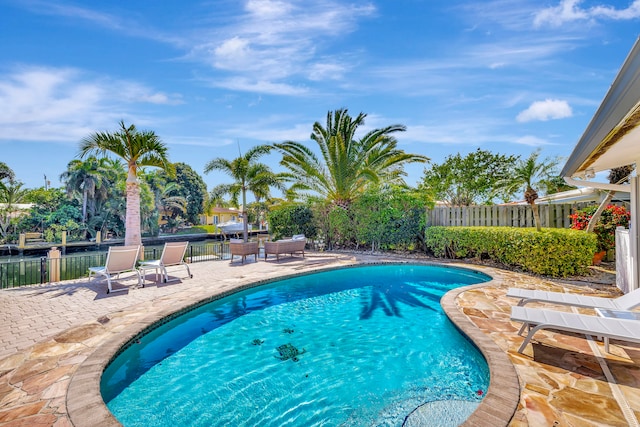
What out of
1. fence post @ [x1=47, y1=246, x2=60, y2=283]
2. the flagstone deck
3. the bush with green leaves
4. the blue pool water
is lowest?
the blue pool water

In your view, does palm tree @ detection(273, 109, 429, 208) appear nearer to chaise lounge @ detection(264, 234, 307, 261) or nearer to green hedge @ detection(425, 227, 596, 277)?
chaise lounge @ detection(264, 234, 307, 261)

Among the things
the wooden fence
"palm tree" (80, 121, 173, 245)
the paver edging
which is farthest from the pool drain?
the wooden fence

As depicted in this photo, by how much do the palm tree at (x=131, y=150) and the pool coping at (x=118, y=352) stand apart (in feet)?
21.0

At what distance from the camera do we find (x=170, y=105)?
46.6ft

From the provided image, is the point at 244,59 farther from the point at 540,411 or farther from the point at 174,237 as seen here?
the point at 174,237

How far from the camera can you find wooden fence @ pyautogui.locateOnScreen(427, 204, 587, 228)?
12047 millimetres

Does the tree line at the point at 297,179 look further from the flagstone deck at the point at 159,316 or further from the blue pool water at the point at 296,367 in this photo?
the blue pool water at the point at 296,367

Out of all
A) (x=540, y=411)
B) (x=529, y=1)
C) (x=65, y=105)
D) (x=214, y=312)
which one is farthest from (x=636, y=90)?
(x=65, y=105)

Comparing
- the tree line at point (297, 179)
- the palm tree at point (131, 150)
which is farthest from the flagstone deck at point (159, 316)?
the tree line at point (297, 179)

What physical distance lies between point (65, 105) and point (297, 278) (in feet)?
35.6

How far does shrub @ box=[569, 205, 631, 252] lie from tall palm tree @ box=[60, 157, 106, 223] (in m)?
34.6

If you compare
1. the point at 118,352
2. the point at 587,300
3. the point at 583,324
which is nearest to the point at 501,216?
the point at 587,300

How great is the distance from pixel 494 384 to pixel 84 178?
3523 centimetres

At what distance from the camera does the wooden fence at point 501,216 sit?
39.5ft
